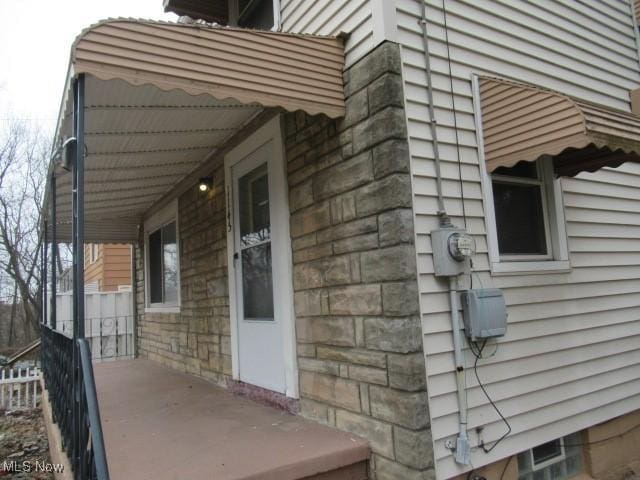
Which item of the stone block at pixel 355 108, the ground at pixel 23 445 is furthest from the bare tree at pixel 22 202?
the stone block at pixel 355 108

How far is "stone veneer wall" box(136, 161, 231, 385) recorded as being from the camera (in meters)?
4.83

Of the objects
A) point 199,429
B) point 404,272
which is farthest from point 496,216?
point 199,429

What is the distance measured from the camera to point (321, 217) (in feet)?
10.7

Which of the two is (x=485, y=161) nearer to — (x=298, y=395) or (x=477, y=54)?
(x=477, y=54)

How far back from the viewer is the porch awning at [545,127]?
2.71m

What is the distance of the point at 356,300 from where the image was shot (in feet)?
9.61

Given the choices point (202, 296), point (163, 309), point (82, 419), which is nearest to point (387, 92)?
point (82, 419)

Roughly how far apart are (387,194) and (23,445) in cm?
506

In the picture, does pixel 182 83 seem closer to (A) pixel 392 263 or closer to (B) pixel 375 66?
(B) pixel 375 66

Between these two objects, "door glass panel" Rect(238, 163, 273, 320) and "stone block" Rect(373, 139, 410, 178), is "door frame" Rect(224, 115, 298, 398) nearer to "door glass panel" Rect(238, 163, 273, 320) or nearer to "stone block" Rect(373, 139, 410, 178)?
"door glass panel" Rect(238, 163, 273, 320)

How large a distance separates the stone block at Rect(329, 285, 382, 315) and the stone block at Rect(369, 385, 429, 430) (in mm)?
457

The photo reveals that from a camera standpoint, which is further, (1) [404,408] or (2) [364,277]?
(2) [364,277]

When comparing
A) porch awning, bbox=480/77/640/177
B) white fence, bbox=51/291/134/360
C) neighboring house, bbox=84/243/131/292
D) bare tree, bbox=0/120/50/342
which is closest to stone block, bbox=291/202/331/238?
porch awning, bbox=480/77/640/177

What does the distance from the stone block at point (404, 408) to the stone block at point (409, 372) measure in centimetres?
4
